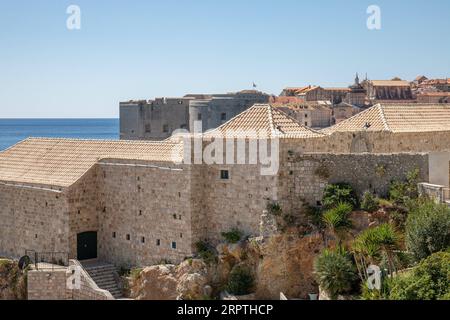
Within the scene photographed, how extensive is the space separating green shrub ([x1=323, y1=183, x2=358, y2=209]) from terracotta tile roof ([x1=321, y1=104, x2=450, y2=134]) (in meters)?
5.02

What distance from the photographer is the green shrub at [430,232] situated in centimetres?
2031

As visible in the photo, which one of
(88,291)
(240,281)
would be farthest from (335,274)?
(88,291)

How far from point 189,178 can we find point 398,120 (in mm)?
9660

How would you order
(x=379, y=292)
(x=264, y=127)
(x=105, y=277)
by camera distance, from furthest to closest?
Answer: 1. (x=105, y=277)
2. (x=264, y=127)
3. (x=379, y=292)

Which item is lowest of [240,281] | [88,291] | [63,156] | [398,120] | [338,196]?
[88,291]

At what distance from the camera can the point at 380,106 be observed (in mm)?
30734

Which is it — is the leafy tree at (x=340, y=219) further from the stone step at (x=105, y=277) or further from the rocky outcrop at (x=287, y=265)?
the stone step at (x=105, y=277)

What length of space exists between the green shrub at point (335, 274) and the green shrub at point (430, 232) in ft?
6.11

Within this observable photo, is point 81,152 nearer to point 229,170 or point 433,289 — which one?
point 229,170

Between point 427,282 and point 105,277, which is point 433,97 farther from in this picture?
point 427,282

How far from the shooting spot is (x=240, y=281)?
24.3 metres

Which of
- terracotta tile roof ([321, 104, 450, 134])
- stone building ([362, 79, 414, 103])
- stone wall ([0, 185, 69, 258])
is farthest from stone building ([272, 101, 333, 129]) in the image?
stone wall ([0, 185, 69, 258])
